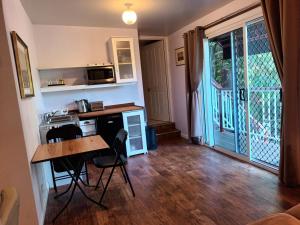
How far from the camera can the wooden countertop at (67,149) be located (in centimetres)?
233

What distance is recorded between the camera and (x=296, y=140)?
259 cm

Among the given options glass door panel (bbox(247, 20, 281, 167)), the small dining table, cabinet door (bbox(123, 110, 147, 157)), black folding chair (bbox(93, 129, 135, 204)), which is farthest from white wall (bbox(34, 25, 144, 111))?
glass door panel (bbox(247, 20, 281, 167))

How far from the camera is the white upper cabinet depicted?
14.1ft

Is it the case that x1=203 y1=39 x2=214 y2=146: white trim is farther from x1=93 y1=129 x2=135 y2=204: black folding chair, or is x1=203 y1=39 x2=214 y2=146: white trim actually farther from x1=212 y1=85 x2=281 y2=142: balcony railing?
x1=93 y1=129 x2=135 y2=204: black folding chair

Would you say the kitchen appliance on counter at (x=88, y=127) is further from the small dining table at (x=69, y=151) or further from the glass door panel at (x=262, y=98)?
the glass door panel at (x=262, y=98)

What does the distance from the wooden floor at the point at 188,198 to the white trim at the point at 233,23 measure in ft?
6.70

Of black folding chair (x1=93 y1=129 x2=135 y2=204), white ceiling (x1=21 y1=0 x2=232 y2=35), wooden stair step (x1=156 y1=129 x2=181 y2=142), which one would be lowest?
wooden stair step (x1=156 y1=129 x2=181 y2=142)

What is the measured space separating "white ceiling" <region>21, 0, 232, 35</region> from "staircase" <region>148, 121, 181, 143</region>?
2190 millimetres

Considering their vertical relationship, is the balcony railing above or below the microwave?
below

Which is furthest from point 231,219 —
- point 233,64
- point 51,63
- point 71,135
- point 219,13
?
point 51,63

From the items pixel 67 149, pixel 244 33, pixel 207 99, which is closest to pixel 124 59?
pixel 207 99

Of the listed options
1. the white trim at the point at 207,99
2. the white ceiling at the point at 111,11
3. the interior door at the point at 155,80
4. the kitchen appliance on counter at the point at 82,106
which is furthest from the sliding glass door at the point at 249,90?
the kitchen appliance on counter at the point at 82,106

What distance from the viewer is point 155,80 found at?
242 inches

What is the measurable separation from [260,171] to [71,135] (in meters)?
2.58
